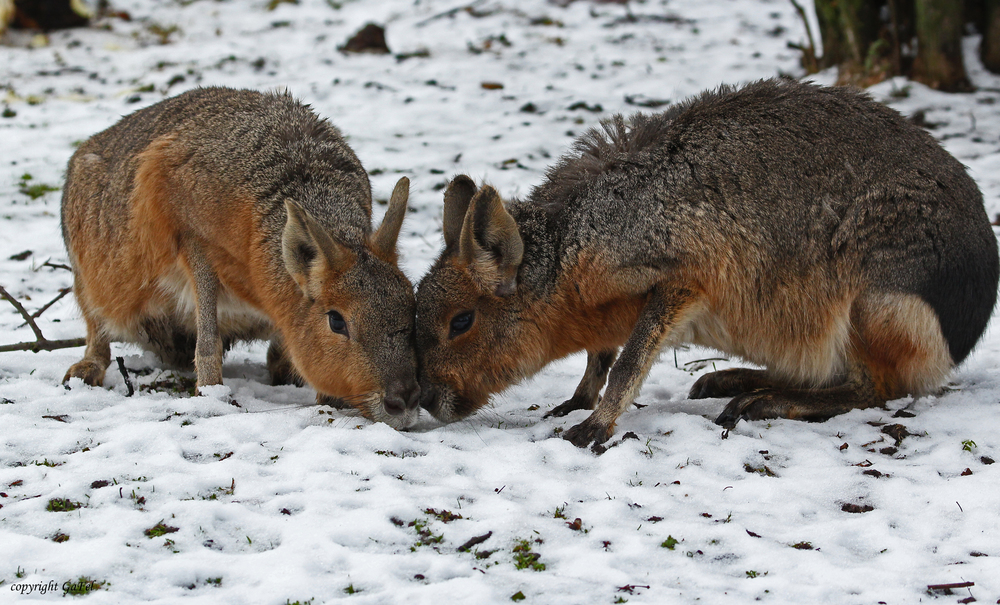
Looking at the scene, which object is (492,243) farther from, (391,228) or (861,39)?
(861,39)

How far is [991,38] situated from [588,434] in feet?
29.6

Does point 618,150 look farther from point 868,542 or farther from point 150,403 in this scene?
point 150,403

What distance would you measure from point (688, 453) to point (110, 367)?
4.41m

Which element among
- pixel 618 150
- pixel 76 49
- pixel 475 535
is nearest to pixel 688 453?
pixel 475 535

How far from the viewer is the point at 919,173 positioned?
19.4 ft

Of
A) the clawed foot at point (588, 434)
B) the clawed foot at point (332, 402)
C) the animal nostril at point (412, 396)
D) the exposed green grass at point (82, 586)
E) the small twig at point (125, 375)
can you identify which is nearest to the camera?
the exposed green grass at point (82, 586)

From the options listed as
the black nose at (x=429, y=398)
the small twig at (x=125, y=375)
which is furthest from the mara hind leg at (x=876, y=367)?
the small twig at (x=125, y=375)

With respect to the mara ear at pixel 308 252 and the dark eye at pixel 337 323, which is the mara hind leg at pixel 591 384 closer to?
the dark eye at pixel 337 323

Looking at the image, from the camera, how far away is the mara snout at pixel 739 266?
569cm

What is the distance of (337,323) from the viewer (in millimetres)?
5762

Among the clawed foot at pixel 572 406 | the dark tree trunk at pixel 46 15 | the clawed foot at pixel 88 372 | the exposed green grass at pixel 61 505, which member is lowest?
the clawed foot at pixel 572 406

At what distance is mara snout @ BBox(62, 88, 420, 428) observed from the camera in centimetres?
566

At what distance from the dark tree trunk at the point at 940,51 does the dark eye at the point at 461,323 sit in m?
8.15

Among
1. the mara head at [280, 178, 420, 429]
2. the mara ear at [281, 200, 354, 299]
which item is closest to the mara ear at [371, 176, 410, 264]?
the mara head at [280, 178, 420, 429]
